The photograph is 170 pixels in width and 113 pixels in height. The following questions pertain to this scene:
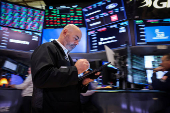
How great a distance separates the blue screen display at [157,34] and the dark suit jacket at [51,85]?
3.04m

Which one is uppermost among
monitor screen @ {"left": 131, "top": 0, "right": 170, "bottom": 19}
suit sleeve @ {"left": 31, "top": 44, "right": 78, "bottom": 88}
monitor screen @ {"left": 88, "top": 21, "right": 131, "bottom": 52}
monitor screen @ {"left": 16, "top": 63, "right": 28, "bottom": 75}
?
monitor screen @ {"left": 131, "top": 0, "right": 170, "bottom": 19}

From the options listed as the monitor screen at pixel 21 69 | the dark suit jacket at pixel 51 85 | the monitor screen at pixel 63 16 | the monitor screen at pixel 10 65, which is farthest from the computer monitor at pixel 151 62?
the monitor screen at pixel 10 65

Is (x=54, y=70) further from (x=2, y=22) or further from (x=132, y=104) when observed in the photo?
(x=2, y=22)

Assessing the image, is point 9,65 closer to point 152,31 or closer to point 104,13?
point 104,13

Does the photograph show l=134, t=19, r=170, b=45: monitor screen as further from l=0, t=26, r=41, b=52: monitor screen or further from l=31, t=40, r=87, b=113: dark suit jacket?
l=0, t=26, r=41, b=52: monitor screen

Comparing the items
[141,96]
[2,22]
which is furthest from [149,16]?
[2,22]

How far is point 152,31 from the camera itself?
3557 millimetres

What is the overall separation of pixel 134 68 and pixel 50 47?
10.1ft

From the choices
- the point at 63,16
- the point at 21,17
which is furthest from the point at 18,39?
the point at 63,16

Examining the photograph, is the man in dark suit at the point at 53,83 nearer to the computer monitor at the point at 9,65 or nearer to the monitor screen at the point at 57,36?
the monitor screen at the point at 57,36

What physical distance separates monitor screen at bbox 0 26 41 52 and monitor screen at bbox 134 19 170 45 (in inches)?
119

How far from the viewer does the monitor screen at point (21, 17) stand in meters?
4.32

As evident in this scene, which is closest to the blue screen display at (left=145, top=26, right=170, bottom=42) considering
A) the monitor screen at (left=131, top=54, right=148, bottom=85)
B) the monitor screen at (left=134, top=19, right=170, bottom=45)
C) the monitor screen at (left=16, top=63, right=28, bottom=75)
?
the monitor screen at (left=134, top=19, right=170, bottom=45)

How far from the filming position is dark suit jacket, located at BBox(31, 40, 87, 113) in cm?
104
